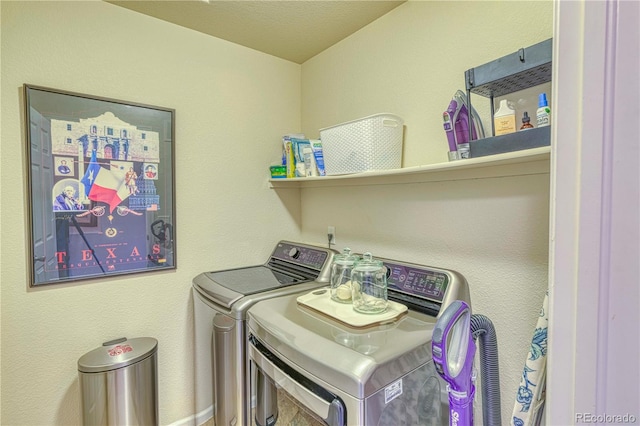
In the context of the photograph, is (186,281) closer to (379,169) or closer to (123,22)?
(379,169)

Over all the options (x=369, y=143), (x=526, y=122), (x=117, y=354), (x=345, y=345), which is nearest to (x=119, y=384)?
(x=117, y=354)

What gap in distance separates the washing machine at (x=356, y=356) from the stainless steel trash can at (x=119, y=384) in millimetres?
606

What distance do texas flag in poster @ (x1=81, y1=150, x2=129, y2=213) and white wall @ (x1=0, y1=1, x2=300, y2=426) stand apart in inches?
9.1

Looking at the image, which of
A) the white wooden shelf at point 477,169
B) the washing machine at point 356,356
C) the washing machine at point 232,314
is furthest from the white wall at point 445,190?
the washing machine at point 232,314

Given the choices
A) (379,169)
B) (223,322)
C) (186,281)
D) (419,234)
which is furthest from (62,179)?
(419,234)

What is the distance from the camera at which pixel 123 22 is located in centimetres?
157

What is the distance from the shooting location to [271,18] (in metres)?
1.66

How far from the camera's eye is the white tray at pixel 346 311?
1.07 meters

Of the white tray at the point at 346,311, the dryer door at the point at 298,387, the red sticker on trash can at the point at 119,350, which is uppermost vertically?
the white tray at the point at 346,311

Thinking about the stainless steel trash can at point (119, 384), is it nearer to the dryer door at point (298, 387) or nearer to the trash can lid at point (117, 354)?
the trash can lid at point (117, 354)

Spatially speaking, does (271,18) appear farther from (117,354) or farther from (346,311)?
(117,354)

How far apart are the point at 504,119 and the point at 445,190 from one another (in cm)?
41

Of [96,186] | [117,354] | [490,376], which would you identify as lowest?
[117,354]

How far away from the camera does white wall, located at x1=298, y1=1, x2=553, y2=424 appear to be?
1128 millimetres
